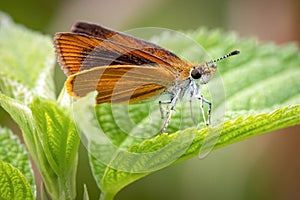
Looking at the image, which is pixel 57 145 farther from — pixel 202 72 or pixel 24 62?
pixel 24 62

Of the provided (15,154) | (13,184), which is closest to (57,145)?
(13,184)

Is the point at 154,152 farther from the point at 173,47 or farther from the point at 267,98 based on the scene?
the point at 173,47

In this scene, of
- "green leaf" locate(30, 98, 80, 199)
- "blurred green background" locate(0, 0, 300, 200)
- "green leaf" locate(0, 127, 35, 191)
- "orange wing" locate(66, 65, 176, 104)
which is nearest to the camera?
"green leaf" locate(30, 98, 80, 199)

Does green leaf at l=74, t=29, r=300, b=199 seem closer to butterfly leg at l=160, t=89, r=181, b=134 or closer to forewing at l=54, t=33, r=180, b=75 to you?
butterfly leg at l=160, t=89, r=181, b=134

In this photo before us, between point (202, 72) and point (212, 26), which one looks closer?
point (202, 72)

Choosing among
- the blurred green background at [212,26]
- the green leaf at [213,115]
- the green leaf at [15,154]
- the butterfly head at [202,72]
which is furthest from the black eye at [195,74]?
the blurred green background at [212,26]

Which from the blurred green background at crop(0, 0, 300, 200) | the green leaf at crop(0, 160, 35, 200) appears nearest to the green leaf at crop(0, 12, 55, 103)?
the green leaf at crop(0, 160, 35, 200)
